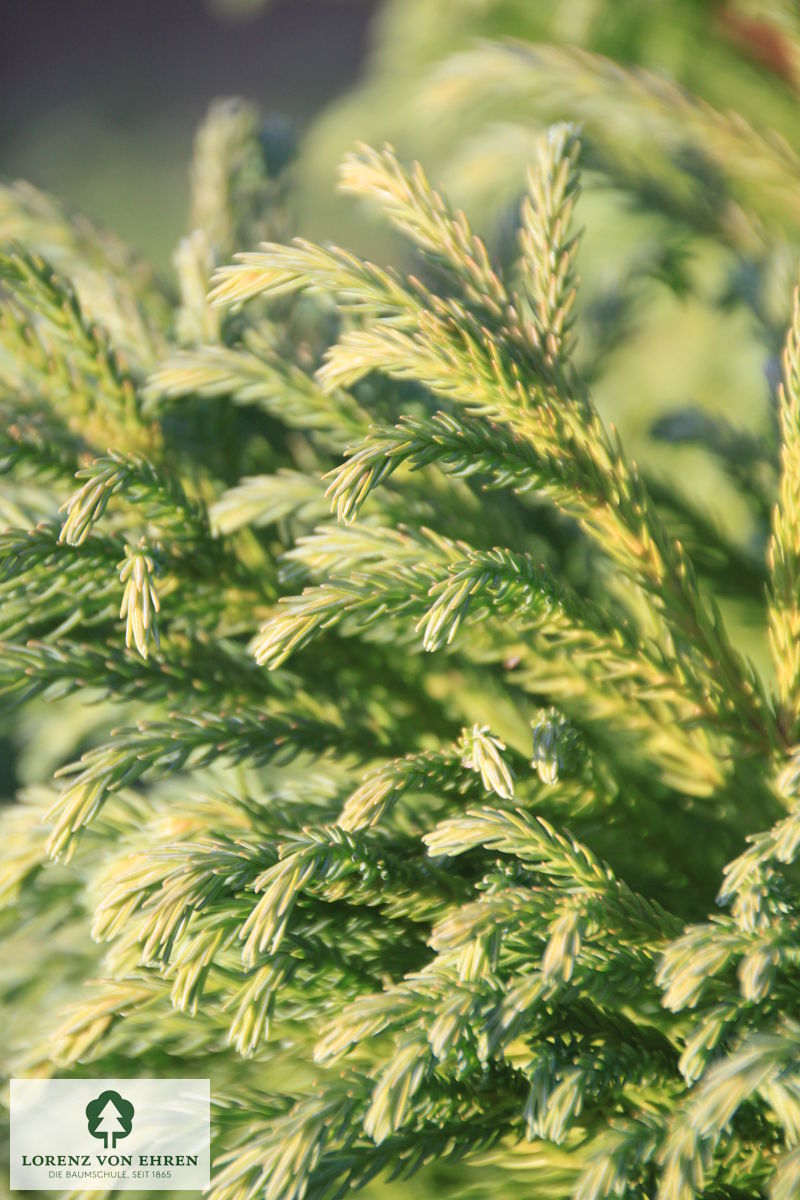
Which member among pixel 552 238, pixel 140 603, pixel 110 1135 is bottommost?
pixel 110 1135

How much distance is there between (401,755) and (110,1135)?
0.34 m

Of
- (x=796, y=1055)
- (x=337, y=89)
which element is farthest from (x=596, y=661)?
A: (x=337, y=89)

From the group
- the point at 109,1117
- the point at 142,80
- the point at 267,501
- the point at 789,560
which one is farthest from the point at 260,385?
the point at 142,80

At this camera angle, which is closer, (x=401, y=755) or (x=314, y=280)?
(x=314, y=280)

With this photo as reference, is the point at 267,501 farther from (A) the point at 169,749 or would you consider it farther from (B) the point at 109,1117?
(B) the point at 109,1117

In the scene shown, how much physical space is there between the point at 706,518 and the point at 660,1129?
23.4 inches

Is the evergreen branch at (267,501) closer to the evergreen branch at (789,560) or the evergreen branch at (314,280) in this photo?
the evergreen branch at (314,280)

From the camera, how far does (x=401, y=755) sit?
2.73 feet

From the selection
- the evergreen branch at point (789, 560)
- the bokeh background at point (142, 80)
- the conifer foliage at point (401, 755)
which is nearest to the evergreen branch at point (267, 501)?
the conifer foliage at point (401, 755)

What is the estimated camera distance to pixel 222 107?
3.58ft

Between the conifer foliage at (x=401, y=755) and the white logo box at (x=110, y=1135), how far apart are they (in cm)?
2

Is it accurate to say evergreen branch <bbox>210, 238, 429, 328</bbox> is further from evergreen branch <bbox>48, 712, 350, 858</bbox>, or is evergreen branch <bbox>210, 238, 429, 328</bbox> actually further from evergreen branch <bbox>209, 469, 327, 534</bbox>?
evergreen branch <bbox>48, 712, 350, 858</bbox>

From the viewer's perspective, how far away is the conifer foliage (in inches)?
23.0

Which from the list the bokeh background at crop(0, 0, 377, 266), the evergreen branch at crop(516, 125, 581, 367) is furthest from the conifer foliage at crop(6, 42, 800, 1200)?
the bokeh background at crop(0, 0, 377, 266)
